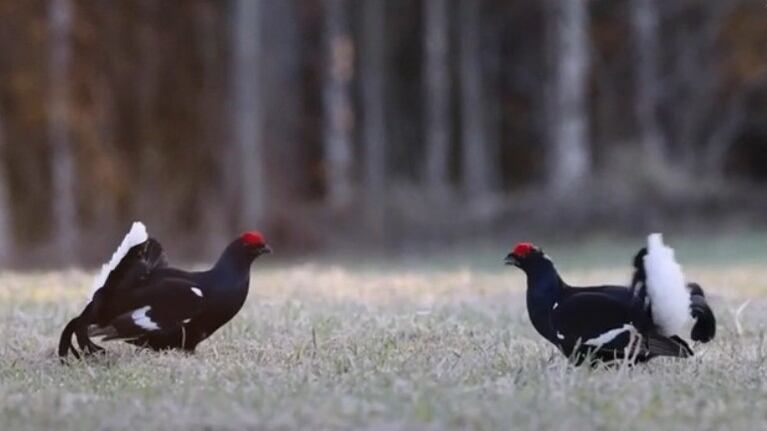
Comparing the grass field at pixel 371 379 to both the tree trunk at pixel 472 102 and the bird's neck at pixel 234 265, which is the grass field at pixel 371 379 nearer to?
the bird's neck at pixel 234 265

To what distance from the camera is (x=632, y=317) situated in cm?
669

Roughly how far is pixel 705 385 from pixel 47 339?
3.69 meters

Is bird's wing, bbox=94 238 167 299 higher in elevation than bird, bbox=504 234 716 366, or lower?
higher

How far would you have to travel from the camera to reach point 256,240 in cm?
757

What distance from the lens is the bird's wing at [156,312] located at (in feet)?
23.3

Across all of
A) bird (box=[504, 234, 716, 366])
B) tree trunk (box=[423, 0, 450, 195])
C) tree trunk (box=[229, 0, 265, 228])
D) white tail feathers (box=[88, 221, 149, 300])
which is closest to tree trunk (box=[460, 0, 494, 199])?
tree trunk (box=[423, 0, 450, 195])

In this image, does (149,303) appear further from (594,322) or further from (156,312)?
(594,322)

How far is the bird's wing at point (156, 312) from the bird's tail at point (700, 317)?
7.87ft

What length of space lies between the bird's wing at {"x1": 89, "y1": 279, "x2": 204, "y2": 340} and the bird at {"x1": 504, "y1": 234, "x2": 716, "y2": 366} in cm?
171

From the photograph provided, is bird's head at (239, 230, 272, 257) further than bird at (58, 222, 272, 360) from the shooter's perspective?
Yes

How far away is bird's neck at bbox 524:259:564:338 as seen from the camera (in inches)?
273

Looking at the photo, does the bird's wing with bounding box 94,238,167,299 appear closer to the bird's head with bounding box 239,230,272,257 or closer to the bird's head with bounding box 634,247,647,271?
the bird's head with bounding box 239,230,272,257

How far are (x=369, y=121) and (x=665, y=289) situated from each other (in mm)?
24797

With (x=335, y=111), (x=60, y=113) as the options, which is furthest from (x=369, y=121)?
A: (x=60, y=113)
